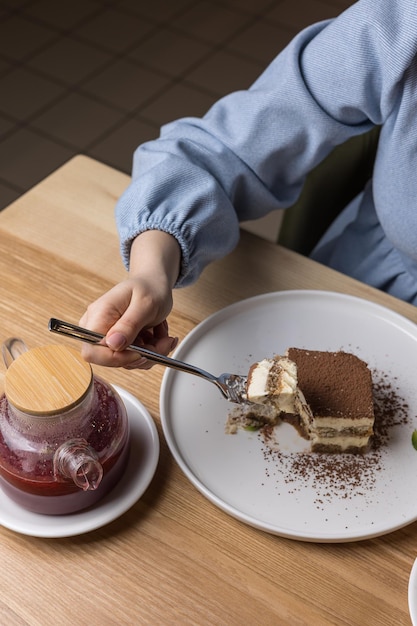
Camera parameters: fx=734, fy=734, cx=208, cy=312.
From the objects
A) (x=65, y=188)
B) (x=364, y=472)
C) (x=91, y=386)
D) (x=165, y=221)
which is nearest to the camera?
(x=91, y=386)

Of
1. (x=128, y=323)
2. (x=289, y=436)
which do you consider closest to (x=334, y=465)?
(x=289, y=436)

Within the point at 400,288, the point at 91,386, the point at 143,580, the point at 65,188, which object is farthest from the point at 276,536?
the point at 65,188

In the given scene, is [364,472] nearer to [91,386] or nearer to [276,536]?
[276,536]

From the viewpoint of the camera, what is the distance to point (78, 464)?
2.34ft

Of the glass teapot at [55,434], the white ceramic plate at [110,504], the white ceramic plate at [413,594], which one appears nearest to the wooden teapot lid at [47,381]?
the glass teapot at [55,434]

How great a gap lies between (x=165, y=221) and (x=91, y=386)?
12.3 inches

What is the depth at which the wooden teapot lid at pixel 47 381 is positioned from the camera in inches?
28.0

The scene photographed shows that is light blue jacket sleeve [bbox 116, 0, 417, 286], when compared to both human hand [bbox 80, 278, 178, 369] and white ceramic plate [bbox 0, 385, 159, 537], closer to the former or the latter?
human hand [bbox 80, 278, 178, 369]

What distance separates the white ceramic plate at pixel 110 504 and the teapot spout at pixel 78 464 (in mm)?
63

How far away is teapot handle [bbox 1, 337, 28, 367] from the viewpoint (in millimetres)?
804

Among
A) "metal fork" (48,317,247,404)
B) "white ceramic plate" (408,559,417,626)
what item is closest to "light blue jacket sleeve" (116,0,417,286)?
"metal fork" (48,317,247,404)

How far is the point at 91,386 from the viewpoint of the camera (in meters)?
0.75

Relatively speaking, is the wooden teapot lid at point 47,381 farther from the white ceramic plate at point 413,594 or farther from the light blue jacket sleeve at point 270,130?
the white ceramic plate at point 413,594

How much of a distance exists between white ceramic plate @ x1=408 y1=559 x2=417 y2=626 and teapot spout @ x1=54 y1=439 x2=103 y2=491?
1.09ft
